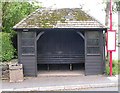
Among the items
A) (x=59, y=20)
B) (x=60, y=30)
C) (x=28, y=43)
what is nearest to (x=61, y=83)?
(x=28, y=43)

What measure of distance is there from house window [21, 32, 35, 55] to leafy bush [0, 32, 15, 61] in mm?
1796

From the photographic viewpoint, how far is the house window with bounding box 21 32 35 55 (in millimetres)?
14742

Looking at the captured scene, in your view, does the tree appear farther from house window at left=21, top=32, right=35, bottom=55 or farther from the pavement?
the pavement

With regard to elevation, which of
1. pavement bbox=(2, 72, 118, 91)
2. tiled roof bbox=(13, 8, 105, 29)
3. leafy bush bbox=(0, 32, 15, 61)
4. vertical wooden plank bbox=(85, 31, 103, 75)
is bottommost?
pavement bbox=(2, 72, 118, 91)

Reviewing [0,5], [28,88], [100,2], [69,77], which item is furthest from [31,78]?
[100,2]

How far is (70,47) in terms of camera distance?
16.7 metres

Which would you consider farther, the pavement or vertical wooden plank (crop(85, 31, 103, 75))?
vertical wooden plank (crop(85, 31, 103, 75))

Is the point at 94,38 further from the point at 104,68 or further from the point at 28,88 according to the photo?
the point at 28,88

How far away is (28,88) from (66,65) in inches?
237

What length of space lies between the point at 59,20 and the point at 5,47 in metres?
3.52

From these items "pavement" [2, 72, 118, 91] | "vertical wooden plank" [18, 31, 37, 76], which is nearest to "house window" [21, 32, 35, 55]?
"vertical wooden plank" [18, 31, 37, 76]

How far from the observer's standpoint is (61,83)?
12.6 m

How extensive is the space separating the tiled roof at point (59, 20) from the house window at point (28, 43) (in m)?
0.44

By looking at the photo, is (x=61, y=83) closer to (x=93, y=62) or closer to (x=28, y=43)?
(x=93, y=62)
